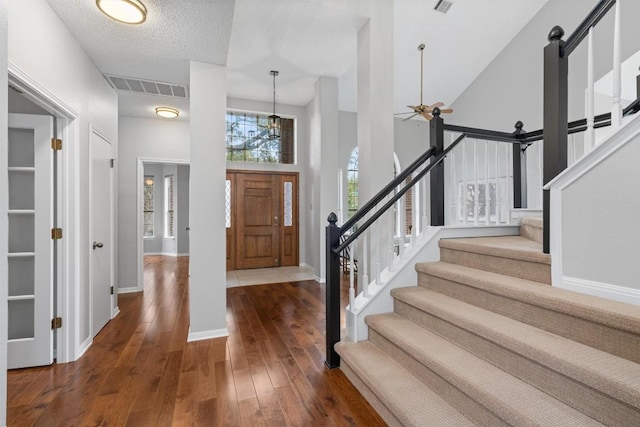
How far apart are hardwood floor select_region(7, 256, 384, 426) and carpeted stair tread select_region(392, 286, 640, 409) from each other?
792 mm

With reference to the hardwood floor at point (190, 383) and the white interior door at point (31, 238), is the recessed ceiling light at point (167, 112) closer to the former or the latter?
the white interior door at point (31, 238)

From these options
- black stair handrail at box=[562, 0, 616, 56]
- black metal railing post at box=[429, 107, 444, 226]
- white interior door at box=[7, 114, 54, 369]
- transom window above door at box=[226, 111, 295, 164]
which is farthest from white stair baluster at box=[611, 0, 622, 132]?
transom window above door at box=[226, 111, 295, 164]

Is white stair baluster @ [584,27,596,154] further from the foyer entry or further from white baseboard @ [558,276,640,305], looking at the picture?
the foyer entry

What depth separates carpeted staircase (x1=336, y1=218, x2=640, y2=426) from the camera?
→ 1.17 meters

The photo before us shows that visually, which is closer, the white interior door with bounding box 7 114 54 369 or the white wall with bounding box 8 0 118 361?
the white wall with bounding box 8 0 118 361

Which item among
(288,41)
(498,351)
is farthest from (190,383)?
(288,41)

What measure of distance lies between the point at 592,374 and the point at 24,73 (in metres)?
3.37

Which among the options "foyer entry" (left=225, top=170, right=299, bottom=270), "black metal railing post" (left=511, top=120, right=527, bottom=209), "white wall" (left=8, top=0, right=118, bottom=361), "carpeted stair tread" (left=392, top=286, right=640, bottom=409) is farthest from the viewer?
"foyer entry" (left=225, top=170, right=299, bottom=270)

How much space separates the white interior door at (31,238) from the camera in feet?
7.73

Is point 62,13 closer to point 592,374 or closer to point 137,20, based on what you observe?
point 137,20

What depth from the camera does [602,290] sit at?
1.42 meters

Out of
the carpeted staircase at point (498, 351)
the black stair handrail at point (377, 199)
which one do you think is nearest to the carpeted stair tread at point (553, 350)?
the carpeted staircase at point (498, 351)

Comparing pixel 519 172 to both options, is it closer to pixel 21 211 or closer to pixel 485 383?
pixel 485 383

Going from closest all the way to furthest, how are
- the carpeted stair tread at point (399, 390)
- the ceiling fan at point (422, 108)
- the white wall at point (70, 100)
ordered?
the carpeted stair tread at point (399, 390) → the white wall at point (70, 100) → the ceiling fan at point (422, 108)
